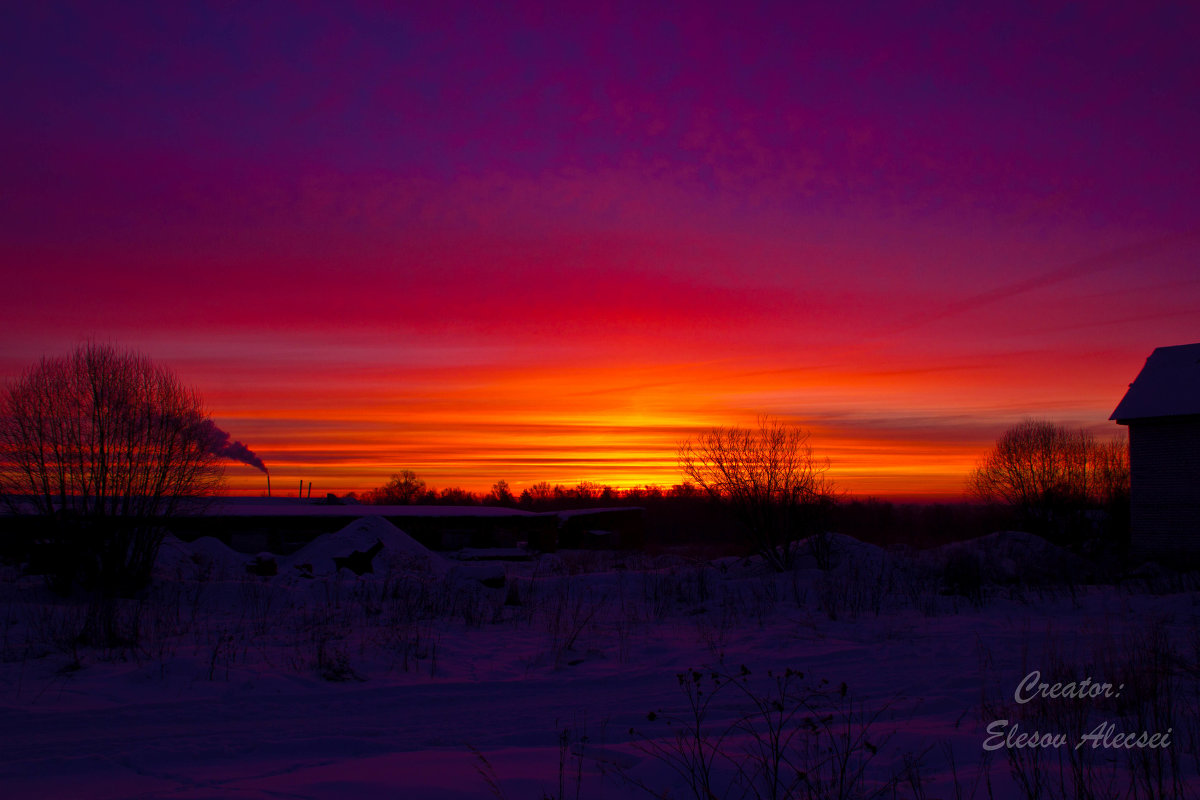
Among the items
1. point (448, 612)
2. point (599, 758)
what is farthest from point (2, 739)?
point (448, 612)

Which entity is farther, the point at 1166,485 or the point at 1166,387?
the point at 1166,387

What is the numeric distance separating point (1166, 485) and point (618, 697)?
2861 cm

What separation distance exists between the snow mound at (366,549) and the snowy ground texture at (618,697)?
29.7 feet

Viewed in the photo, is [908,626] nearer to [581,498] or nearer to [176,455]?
[176,455]

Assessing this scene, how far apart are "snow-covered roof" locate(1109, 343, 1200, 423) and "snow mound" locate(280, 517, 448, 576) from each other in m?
25.8

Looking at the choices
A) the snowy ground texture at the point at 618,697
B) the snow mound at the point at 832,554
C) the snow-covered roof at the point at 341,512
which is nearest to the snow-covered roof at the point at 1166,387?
the snow mound at the point at 832,554

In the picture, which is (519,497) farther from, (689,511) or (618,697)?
(618,697)

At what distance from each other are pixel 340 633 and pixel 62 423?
12490 millimetres

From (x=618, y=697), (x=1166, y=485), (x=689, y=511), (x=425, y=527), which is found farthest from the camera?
(x=689, y=511)

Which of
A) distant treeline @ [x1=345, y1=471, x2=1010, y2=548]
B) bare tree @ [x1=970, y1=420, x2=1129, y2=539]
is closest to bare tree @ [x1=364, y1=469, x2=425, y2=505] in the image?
distant treeline @ [x1=345, y1=471, x2=1010, y2=548]

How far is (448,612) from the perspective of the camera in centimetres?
1420

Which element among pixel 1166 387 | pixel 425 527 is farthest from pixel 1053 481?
pixel 425 527

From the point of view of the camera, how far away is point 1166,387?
29359 millimetres

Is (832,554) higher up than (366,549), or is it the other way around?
(832,554)
